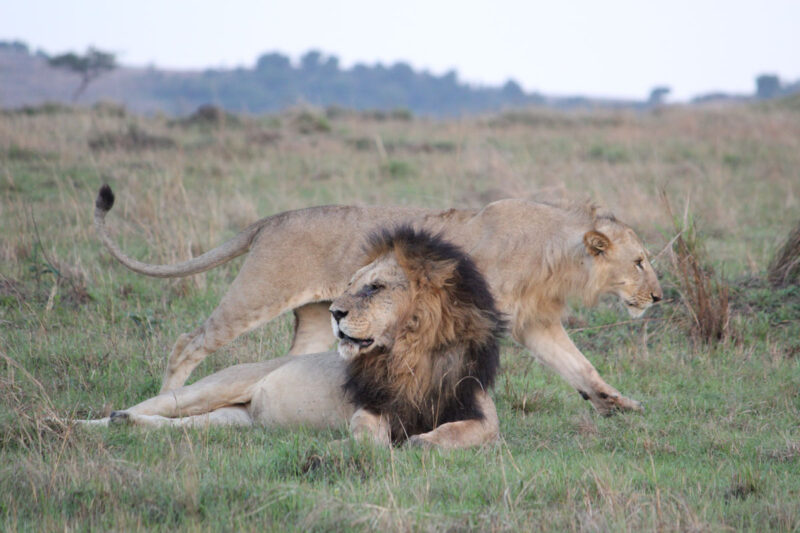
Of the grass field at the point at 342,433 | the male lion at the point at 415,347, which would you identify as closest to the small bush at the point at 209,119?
the grass field at the point at 342,433

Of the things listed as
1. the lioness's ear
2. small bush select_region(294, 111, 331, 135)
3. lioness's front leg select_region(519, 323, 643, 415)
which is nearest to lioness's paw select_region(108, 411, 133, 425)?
lioness's front leg select_region(519, 323, 643, 415)

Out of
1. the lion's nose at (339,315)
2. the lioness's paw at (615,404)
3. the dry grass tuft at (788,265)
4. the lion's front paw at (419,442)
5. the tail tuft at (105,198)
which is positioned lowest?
the lioness's paw at (615,404)

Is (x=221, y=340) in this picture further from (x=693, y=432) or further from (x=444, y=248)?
(x=693, y=432)

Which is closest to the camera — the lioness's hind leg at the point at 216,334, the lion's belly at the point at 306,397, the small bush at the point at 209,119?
the lion's belly at the point at 306,397

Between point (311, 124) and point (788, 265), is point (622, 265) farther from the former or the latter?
point (311, 124)

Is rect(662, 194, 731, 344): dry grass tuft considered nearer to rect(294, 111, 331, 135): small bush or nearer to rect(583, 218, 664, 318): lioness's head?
rect(583, 218, 664, 318): lioness's head

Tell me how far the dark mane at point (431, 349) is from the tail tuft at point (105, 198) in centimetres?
182

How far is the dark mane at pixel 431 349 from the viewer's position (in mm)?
3738

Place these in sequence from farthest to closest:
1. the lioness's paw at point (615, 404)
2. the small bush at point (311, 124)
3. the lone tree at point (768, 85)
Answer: the lone tree at point (768, 85) < the small bush at point (311, 124) < the lioness's paw at point (615, 404)

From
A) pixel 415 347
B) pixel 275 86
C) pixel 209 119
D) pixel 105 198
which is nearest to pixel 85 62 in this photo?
pixel 209 119

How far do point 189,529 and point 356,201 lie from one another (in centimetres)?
750

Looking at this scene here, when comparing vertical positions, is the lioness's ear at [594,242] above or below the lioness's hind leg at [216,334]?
above

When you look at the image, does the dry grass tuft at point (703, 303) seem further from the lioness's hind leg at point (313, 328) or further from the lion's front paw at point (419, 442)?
the lion's front paw at point (419, 442)

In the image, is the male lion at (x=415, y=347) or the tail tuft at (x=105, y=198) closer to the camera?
the male lion at (x=415, y=347)
